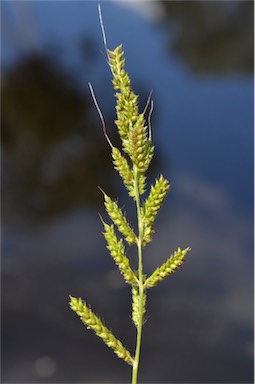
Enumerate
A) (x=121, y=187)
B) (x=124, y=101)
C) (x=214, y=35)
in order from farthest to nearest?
(x=214, y=35) < (x=121, y=187) < (x=124, y=101)

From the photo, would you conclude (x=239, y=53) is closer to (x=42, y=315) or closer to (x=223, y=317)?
(x=223, y=317)

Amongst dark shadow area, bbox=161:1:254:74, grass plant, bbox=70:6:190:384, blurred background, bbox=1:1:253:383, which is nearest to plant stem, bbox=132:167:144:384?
grass plant, bbox=70:6:190:384

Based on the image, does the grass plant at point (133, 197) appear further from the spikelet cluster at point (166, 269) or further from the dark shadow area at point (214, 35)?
the dark shadow area at point (214, 35)

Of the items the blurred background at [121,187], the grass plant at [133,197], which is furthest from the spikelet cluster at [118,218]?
the blurred background at [121,187]

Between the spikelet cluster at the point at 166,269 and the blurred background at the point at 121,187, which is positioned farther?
the blurred background at the point at 121,187

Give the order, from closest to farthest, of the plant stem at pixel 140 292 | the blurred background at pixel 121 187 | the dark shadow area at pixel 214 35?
1. the plant stem at pixel 140 292
2. the blurred background at pixel 121 187
3. the dark shadow area at pixel 214 35

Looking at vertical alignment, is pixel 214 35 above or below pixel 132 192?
above

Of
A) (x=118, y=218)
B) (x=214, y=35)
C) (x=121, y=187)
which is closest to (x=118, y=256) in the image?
(x=118, y=218)

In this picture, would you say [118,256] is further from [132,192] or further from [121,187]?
[121,187]
